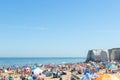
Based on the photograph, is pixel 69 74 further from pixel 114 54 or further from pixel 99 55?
pixel 99 55

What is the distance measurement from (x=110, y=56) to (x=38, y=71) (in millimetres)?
53752

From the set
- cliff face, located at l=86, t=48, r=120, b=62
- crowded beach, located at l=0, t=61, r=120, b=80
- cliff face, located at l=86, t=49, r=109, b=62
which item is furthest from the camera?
cliff face, located at l=86, t=49, r=109, b=62

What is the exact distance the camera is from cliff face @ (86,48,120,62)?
7657 cm

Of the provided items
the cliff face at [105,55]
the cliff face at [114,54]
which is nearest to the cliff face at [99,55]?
the cliff face at [105,55]

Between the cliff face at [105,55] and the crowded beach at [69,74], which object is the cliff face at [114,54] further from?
the crowded beach at [69,74]

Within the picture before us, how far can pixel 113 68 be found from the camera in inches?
1341

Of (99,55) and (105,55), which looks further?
(99,55)

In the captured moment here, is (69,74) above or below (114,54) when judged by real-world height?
below

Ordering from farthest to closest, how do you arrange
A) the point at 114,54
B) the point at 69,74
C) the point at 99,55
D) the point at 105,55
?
1. the point at 99,55
2. the point at 105,55
3. the point at 114,54
4. the point at 69,74

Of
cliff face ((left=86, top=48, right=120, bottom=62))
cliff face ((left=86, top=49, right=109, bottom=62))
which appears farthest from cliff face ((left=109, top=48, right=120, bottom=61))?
cliff face ((left=86, top=49, right=109, bottom=62))

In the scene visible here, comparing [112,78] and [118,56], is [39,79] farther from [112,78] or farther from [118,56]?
[118,56]

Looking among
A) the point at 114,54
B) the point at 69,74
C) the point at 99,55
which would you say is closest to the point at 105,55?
the point at 99,55

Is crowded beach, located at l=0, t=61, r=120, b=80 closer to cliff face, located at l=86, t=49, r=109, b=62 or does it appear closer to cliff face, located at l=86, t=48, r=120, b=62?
cliff face, located at l=86, t=48, r=120, b=62

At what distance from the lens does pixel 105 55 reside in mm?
80438
